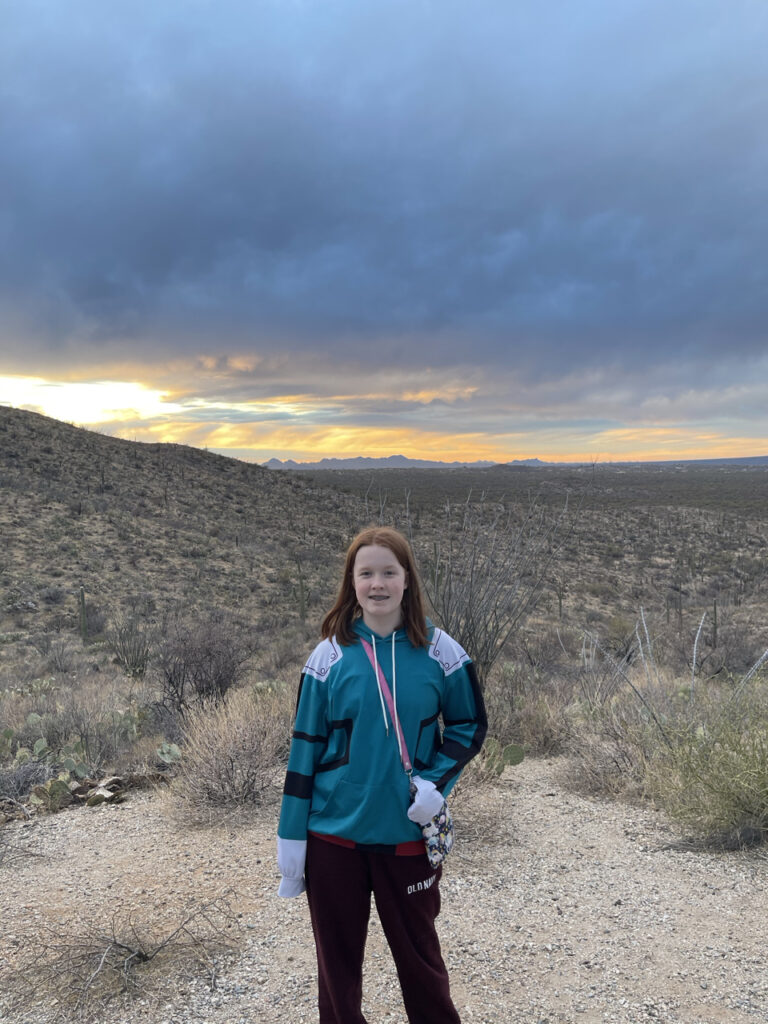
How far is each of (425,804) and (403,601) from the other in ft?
2.24

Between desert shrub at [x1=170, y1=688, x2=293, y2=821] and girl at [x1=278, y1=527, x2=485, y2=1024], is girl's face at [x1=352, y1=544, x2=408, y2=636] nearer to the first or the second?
girl at [x1=278, y1=527, x2=485, y2=1024]

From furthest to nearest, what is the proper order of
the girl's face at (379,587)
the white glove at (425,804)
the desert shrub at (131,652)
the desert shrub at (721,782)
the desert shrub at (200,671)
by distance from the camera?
the desert shrub at (131,652)
the desert shrub at (200,671)
the desert shrub at (721,782)
the girl's face at (379,587)
the white glove at (425,804)

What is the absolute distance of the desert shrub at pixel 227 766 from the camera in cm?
534

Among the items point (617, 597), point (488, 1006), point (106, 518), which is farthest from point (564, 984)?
point (106, 518)

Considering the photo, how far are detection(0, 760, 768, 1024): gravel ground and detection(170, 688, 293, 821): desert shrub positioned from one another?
230mm

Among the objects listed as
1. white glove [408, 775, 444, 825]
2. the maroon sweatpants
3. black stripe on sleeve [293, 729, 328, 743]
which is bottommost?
the maroon sweatpants

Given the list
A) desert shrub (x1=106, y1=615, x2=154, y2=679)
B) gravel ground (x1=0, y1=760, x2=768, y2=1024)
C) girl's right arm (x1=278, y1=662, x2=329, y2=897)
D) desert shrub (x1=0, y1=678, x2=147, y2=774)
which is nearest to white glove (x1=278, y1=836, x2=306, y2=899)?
girl's right arm (x1=278, y1=662, x2=329, y2=897)

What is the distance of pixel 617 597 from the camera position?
25.1 metres

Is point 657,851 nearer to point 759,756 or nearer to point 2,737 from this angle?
point 759,756

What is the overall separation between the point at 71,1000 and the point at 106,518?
2705 cm

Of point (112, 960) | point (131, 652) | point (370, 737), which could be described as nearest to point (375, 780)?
point (370, 737)

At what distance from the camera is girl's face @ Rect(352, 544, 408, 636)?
97.6 inches

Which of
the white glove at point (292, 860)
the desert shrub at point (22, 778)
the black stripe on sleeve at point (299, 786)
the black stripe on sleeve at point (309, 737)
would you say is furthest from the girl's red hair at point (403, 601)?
the desert shrub at point (22, 778)

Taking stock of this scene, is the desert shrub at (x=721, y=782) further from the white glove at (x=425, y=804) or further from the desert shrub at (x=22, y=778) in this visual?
the desert shrub at (x=22, y=778)
